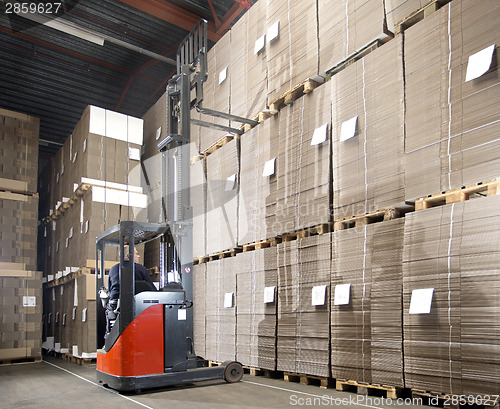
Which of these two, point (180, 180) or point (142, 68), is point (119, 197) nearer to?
point (142, 68)

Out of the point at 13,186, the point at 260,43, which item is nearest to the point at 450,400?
the point at 260,43

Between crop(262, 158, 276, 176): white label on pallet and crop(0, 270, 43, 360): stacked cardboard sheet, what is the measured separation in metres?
5.66

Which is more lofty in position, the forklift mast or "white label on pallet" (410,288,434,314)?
the forklift mast

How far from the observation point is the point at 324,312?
14.9 ft

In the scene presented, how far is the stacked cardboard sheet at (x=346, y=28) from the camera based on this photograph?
14.1ft

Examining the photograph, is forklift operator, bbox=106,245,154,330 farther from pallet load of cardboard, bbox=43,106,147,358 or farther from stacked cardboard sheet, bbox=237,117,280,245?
pallet load of cardboard, bbox=43,106,147,358

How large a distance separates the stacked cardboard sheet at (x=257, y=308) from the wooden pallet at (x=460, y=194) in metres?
1.93

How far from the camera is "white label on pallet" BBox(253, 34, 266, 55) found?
5.74 metres

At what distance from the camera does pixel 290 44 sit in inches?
209

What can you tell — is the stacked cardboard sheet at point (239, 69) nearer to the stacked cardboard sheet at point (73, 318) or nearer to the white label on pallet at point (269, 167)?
the white label on pallet at point (269, 167)

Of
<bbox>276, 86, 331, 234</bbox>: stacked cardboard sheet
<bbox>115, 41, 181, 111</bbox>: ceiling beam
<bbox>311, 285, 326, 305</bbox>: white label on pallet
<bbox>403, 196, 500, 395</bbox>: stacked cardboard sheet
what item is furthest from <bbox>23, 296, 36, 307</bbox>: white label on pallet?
<bbox>403, 196, 500, 395</bbox>: stacked cardboard sheet

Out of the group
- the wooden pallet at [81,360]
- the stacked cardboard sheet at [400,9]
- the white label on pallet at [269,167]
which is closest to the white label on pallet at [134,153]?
the wooden pallet at [81,360]

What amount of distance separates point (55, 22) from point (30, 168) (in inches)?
112

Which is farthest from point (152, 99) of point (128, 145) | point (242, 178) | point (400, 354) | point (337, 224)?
point (400, 354)
